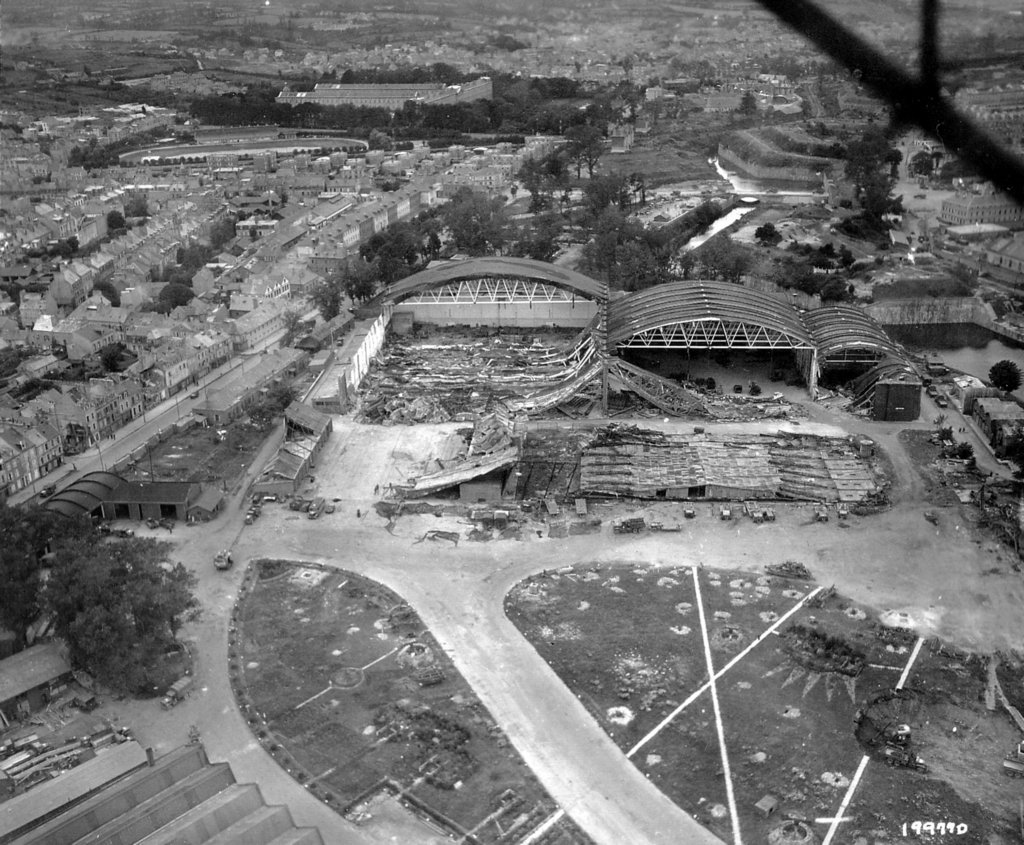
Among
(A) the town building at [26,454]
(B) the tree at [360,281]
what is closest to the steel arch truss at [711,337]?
(B) the tree at [360,281]

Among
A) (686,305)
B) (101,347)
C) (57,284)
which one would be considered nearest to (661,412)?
(686,305)

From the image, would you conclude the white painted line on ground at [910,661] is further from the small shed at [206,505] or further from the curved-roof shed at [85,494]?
the curved-roof shed at [85,494]

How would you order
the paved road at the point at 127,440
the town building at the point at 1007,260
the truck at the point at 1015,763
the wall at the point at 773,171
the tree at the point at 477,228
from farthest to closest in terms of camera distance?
1. the wall at the point at 773,171
2. the tree at the point at 477,228
3. the town building at the point at 1007,260
4. the paved road at the point at 127,440
5. the truck at the point at 1015,763

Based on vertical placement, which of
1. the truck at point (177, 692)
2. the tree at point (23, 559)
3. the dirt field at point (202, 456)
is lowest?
the dirt field at point (202, 456)

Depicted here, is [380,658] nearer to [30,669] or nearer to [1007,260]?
[30,669]

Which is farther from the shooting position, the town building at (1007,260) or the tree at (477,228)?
the tree at (477,228)

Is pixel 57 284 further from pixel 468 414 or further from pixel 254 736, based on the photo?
pixel 254 736

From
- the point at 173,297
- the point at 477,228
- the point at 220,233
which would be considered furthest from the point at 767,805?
the point at 220,233
